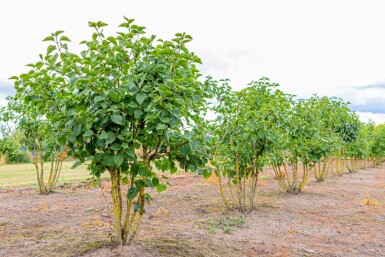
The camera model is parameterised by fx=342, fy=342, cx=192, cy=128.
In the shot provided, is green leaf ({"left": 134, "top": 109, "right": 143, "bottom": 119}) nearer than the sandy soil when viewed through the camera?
Yes

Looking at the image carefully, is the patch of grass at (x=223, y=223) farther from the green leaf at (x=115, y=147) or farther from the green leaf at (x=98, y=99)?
the green leaf at (x=98, y=99)

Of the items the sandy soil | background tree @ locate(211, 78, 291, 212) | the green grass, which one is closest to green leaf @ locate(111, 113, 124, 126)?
the sandy soil

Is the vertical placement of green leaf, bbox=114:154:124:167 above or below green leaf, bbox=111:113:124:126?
below

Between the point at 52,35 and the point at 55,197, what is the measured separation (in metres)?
6.18

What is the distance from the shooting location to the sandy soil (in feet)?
13.2

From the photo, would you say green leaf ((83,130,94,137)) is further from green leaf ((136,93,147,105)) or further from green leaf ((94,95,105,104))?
green leaf ((136,93,147,105))

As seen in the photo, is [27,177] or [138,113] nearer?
[138,113]

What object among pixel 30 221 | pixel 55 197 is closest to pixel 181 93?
pixel 30 221

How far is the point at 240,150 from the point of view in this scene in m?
5.73

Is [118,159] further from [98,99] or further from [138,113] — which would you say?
[98,99]

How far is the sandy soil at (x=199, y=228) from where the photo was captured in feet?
13.2

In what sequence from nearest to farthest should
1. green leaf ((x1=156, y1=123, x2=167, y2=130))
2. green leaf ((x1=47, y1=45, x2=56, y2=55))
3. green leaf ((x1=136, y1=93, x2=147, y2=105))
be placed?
green leaf ((x1=156, y1=123, x2=167, y2=130)), green leaf ((x1=136, y1=93, x2=147, y2=105)), green leaf ((x1=47, y1=45, x2=56, y2=55))

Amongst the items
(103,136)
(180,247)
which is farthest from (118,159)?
(180,247)

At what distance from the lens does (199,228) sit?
5.04 metres
